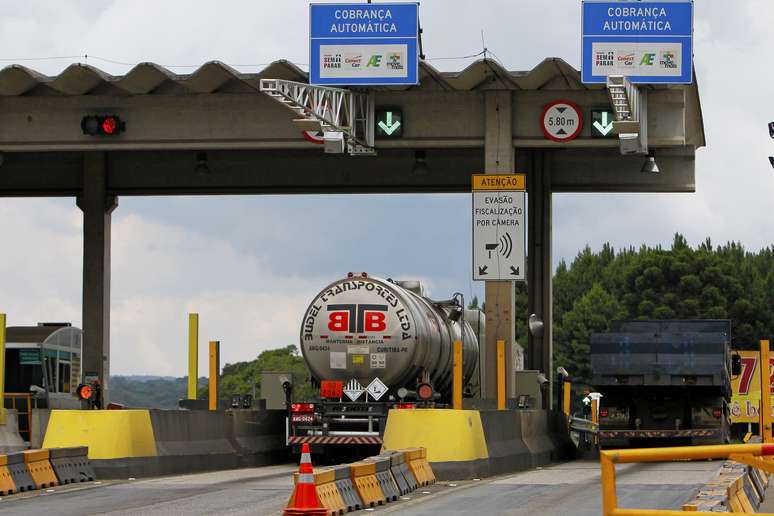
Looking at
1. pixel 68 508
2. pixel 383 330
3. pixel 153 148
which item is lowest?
pixel 68 508

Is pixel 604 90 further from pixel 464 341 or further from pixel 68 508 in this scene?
pixel 68 508

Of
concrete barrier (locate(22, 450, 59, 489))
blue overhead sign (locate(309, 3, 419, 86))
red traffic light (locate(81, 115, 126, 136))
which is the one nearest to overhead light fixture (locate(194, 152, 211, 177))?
red traffic light (locate(81, 115, 126, 136))

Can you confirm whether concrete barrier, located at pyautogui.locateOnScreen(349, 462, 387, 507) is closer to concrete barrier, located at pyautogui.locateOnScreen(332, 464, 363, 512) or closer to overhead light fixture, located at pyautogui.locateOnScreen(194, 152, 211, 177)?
concrete barrier, located at pyautogui.locateOnScreen(332, 464, 363, 512)

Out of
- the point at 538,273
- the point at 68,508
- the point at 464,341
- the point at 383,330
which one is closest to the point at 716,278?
the point at 538,273

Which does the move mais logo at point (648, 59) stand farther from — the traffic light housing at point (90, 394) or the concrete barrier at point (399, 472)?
the concrete barrier at point (399, 472)

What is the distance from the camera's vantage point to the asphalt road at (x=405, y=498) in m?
16.6

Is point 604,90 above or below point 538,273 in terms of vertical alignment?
above

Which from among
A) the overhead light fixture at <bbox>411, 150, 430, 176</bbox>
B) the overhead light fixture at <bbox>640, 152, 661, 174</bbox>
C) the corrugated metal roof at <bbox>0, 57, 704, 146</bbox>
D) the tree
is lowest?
the tree

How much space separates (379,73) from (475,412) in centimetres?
1079

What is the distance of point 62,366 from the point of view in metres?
41.3

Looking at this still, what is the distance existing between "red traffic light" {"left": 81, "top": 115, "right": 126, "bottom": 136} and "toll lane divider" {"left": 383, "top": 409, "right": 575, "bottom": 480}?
12.0 m

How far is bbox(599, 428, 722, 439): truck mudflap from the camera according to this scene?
31359 mm

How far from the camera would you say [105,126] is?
3381cm

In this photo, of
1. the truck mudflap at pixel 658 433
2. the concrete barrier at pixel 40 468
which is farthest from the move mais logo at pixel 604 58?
the concrete barrier at pixel 40 468
